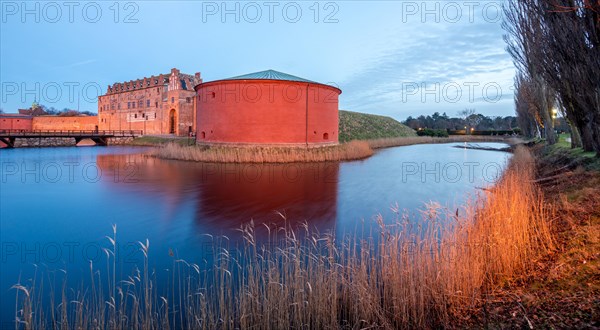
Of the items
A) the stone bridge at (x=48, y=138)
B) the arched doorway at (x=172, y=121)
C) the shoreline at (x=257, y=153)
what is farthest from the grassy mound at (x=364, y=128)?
the stone bridge at (x=48, y=138)

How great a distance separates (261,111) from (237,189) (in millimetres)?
8800

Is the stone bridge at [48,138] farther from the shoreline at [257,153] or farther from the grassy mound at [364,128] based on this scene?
the grassy mound at [364,128]

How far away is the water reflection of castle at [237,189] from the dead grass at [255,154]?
75 centimetres

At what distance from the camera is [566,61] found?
707cm

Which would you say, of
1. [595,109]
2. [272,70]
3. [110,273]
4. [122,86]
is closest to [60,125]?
[122,86]

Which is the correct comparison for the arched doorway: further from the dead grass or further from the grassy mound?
the dead grass

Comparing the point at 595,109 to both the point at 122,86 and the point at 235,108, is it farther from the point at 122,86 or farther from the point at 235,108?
the point at 122,86

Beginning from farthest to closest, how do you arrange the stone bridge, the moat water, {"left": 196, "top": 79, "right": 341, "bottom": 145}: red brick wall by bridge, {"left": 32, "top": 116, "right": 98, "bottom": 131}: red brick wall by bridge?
{"left": 32, "top": 116, "right": 98, "bottom": 131}: red brick wall by bridge < the stone bridge < {"left": 196, "top": 79, "right": 341, "bottom": 145}: red brick wall by bridge < the moat water

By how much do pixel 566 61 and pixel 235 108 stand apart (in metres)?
14.6

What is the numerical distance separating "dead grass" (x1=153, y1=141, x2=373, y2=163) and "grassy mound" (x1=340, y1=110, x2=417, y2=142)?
62.8ft

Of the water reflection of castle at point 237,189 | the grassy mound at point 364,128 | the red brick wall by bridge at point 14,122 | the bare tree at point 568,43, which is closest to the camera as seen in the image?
the bare tree at point 568,43

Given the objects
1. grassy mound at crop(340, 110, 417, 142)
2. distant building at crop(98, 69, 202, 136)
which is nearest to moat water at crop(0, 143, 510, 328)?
distant building at crop(98, 69, 202, 136)

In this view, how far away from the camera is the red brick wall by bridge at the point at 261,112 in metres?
18.4

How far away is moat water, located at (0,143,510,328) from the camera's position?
16.7 ft
